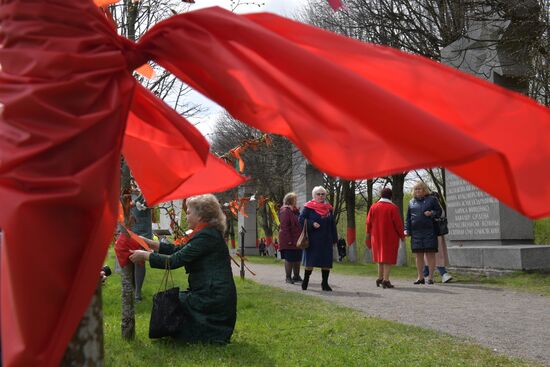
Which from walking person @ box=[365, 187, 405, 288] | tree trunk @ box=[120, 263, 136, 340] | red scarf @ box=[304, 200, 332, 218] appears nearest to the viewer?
tree trunk @ box=[120, 263, 136, 340]

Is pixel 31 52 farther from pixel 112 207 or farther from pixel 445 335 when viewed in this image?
pixel 445 335

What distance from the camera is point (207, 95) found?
6.21 feet

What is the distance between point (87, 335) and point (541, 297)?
8353 millimetres

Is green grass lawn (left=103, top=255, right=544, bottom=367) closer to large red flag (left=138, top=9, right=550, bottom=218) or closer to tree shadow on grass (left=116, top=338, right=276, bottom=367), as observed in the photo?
tree shadow on grass (left=116, top=338, right=276, bottom=367)

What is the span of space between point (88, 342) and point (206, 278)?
3.55m

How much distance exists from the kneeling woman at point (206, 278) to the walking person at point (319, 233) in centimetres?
515

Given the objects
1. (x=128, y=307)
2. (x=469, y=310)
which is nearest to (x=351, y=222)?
(x=469, y=310)

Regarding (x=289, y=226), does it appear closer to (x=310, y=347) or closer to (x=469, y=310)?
(x=469, y=310)

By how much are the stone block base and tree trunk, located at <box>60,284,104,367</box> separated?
11.2m

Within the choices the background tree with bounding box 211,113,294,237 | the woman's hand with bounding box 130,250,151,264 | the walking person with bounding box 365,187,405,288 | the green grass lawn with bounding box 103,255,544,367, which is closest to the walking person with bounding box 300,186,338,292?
the walking person with bounding box 365,187,405,288

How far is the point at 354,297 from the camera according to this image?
9.46 m

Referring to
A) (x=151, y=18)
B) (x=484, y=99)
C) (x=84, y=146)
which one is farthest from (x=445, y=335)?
(x=151, y=18)

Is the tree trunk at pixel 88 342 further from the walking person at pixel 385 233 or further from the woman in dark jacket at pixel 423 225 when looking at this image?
the woman in dark jacket at pixel 423 225

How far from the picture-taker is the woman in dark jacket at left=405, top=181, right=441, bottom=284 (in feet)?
36.4
